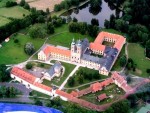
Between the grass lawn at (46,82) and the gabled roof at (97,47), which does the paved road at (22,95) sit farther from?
the gabled roof at (97,47)

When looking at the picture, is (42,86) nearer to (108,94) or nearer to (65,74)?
(65,74)

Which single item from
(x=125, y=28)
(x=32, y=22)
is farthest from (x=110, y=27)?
(x=32, y=22)

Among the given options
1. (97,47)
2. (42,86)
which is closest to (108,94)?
(42,86)

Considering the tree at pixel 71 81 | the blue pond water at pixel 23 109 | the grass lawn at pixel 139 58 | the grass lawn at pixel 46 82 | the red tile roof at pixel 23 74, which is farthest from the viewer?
the grass lawn at pixel 139 58

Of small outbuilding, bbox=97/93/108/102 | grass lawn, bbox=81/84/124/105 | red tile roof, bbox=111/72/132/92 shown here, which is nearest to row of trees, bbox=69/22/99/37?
red tile roof, bbox=111/72/132/92

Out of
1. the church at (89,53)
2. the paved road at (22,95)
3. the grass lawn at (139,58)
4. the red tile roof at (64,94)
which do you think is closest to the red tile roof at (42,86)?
the red tile roof at (64,94)

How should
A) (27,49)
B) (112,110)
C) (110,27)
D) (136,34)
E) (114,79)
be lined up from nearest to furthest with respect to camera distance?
(112,110) < (114,79) < (27,49) < (136,34) < (110,27)

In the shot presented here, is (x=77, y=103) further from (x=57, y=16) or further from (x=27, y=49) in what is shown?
(x=57, y=16)

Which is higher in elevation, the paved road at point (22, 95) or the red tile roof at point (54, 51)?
the red tile roof at point (54, 51)
